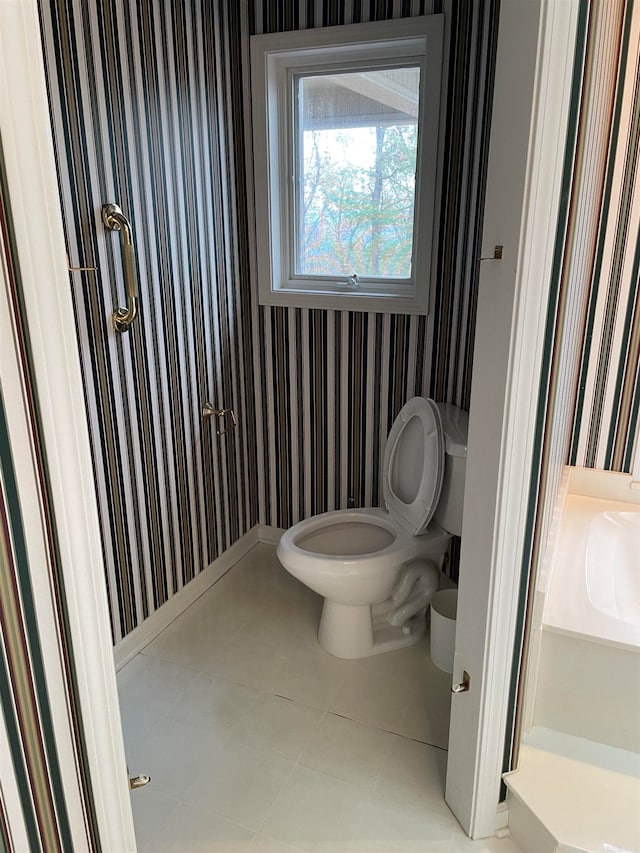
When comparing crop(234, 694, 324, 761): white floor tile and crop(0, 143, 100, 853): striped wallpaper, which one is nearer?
crop(0, 143, 100, 853): striped wallpaper

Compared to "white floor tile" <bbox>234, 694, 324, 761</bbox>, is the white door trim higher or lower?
higher

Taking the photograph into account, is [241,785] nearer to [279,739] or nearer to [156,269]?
[279,739]

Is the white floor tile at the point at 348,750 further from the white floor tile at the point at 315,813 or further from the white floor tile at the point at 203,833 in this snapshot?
the white floor tile at the point at 203,833

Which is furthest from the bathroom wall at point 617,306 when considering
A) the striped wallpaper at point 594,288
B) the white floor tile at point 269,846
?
the white floor tile at point 269,846

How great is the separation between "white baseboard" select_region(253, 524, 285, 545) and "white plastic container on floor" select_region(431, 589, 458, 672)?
96cm

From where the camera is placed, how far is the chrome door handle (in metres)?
2.61

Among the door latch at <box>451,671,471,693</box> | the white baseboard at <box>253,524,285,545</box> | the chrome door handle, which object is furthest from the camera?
the white baseboard at <box>253,524,285,545</box>

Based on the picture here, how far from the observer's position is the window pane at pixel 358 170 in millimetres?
2480

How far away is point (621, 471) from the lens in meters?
2.42

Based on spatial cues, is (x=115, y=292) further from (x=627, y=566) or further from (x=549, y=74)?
(x=627, y=566)

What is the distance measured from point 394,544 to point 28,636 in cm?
160

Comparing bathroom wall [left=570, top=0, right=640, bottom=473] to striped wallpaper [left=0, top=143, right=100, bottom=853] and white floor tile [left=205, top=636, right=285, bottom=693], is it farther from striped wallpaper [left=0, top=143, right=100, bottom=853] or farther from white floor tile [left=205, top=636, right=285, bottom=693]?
striped wallpaper [left=0, top=143, right=100, bottom=853]

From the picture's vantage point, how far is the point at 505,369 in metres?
1.34

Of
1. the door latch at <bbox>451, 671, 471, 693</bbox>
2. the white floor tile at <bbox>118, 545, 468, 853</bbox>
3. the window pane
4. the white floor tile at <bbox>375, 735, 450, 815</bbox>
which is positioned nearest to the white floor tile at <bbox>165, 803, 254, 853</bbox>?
the white floor tile at <bbox>118, 545, 468, 853</bbox>
